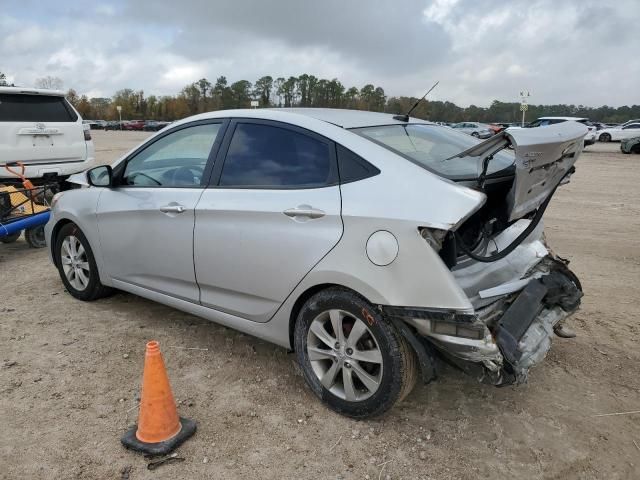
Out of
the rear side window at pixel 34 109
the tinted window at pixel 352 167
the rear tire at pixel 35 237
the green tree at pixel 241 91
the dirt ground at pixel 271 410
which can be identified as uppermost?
the green tree at pixel 241 91

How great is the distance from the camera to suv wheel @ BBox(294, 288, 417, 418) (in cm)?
280

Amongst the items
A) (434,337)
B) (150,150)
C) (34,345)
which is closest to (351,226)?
(434,337)

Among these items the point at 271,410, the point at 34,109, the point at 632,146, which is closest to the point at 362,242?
the point at 271,410

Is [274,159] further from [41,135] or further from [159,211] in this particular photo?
[41,135]

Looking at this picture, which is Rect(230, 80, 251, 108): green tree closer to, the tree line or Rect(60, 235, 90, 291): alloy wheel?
the tree line

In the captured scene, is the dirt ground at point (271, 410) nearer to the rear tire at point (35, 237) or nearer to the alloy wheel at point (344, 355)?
the alloy wheel at point (344, 355)

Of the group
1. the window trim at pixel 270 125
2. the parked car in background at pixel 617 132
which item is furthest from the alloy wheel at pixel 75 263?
the parked car in background at pixel 617 132

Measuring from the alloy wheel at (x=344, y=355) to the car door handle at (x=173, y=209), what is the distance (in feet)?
4.17

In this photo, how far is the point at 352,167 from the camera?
9.75 ft

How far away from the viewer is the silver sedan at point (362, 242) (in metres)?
2.67

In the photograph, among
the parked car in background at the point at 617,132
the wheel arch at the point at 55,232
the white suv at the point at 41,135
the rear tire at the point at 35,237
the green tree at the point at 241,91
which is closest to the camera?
the wheel arch at the point at 55,232

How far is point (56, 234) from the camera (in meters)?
4.94

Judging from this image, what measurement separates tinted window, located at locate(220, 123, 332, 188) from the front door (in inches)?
9.2

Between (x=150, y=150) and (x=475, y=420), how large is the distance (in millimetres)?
3059
